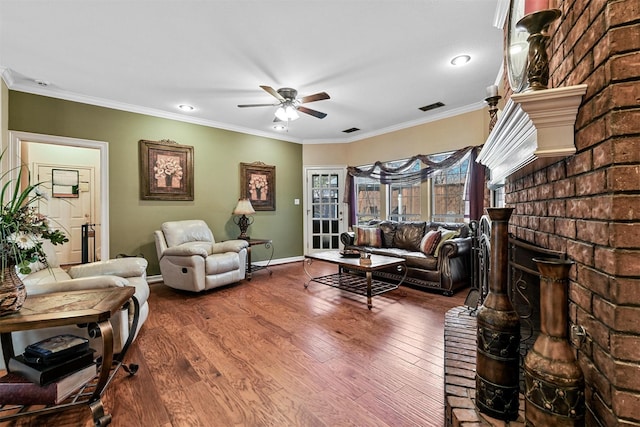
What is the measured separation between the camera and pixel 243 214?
4730 mm

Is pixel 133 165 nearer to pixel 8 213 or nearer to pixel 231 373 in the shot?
pixel 8 213

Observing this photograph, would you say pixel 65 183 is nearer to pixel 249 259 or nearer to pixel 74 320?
pixel 249 259

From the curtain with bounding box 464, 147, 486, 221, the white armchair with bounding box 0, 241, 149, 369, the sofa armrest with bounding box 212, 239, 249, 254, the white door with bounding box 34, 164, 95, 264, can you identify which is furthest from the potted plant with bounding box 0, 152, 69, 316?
the white door with bounding box 34, 164, 95, 264

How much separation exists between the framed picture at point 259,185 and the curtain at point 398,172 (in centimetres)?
155

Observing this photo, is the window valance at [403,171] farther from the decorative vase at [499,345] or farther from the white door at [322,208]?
the decorative vase at [499,345]

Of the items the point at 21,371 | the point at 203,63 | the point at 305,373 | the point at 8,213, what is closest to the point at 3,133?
the point at 203,63

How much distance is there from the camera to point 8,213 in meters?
1.41

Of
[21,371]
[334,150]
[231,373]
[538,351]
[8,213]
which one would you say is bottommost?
[231,373]

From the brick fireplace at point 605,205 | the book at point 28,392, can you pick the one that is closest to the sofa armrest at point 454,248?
the brick fireplace at point 605,205

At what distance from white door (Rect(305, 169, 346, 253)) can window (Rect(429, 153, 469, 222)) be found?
79.8 inches

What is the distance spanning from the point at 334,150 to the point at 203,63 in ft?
11.6

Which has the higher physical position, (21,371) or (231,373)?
(21,371)

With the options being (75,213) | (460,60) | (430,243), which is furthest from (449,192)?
(75,213)

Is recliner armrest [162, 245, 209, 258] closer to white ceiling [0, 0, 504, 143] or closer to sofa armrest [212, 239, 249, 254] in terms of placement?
sofa armrest [212, 239, 249, 254]
